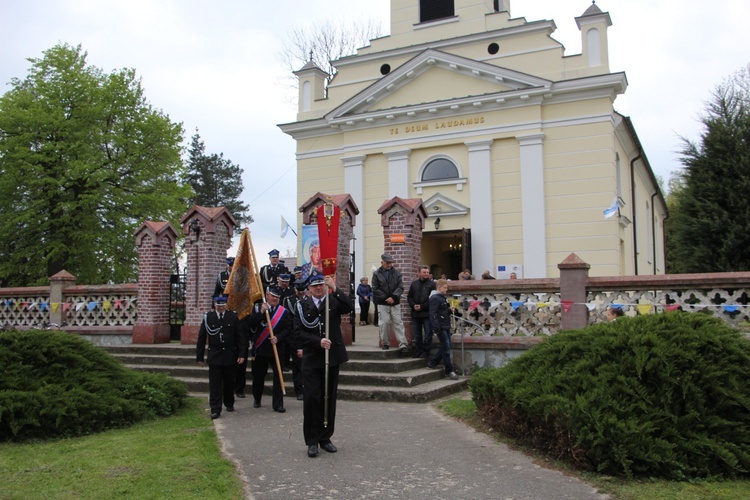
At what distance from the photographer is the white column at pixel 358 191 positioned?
24.8 m

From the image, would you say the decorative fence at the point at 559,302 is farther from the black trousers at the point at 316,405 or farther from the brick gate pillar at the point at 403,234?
the black trousers at the point at 316,405

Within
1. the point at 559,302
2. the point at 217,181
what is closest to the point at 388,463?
the point at 559,302

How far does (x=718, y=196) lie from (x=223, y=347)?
15195 mm

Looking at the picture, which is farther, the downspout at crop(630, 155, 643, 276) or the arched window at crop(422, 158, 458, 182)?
the downspout at crop(630, 155, 643, 276)

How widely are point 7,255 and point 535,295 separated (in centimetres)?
2415

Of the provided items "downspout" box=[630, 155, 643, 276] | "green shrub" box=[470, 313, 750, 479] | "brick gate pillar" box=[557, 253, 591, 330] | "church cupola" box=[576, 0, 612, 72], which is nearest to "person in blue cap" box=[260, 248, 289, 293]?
"brick gate pillar" box=[557, 253, 591, 330]

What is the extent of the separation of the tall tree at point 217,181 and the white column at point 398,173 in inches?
1462

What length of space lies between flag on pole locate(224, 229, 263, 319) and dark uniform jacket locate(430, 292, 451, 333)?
301 centimetres

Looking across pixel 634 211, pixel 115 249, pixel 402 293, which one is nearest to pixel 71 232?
pixel 115 249

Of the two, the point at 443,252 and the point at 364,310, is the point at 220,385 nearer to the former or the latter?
Answer: the point at 364,310

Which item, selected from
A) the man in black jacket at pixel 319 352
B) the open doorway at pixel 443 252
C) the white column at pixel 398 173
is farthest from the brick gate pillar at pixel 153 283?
the open doorway at pixel 443 252

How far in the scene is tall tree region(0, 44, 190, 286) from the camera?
26406mm

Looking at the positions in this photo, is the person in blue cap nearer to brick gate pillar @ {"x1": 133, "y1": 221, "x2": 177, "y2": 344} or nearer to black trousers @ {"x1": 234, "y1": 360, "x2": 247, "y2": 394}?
black trousers @ {"x1": 234, "y1": 360, "x2": 247, "y2": 394}

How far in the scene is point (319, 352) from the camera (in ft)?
24.7
